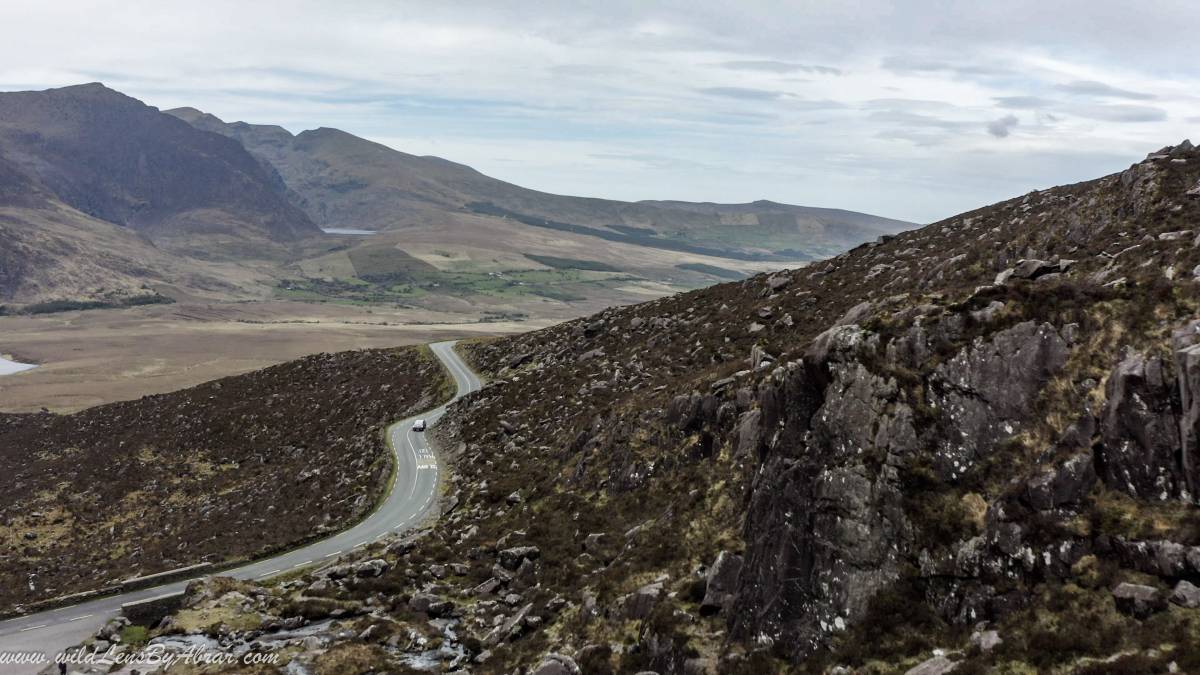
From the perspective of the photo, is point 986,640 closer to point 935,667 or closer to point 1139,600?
point 935,667

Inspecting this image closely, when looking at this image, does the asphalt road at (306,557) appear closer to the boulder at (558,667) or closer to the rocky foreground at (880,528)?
the rocky foreground at (880,528)

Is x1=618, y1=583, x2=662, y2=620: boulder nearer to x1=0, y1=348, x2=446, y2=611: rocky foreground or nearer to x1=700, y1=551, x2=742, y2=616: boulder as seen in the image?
x1=700, y1=551, x2=742, y2=616: boulder

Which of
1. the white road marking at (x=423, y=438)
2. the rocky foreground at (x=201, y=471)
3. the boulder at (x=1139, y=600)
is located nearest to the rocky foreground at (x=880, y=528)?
the boulder at (x=1139, y=600)

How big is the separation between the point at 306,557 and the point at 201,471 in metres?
38.6

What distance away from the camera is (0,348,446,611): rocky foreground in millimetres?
54656

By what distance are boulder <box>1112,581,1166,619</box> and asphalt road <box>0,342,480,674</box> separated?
126 ft

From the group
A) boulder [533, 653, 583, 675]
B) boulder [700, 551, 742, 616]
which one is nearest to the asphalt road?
boulder [533, 653, 583, 675]

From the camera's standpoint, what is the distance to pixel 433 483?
5884cm

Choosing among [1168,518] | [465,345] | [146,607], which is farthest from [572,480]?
[465,345]

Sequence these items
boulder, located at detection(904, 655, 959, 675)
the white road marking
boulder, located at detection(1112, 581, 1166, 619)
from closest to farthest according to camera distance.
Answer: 1. boulder, located at detection(1112, 581, 1166, 619)
2. boulder, located at detection(904, 655, 959, 675)
3. the white road marking

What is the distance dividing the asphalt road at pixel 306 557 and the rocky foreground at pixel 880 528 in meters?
5.15

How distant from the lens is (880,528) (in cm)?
2205

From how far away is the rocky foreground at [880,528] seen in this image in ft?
61.1

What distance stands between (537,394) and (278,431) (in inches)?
1282
